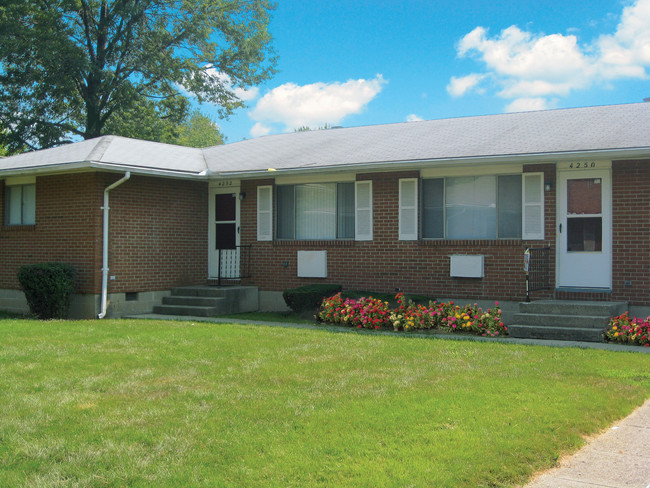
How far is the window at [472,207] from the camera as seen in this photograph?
41.3 feet

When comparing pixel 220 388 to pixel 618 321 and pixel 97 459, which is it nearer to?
pixel 97 459

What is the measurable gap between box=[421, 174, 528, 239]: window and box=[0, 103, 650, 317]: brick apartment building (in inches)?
1.0

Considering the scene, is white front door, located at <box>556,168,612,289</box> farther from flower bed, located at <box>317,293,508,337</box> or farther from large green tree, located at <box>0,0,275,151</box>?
large green tree, located at <box>0,0,275,151</box>

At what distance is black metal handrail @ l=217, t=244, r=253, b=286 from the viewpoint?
15.1m

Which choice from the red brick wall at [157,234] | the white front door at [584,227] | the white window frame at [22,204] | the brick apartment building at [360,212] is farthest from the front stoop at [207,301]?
the white front door at [584,227]

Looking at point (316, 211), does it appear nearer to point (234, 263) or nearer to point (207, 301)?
point (234, 263)

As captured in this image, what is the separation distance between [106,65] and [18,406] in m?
23.2

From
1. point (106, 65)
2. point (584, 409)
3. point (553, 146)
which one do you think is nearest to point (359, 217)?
point (553, 146)

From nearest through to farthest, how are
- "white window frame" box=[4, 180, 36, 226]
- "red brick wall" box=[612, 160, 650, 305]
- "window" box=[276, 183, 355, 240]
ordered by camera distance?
"red brick wall" box=[612, 160, 650, 305] → "window" box=[276, 183, 355, 240] → "white window frame" box=[4, 180, 36, 226]

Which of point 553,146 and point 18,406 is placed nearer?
point 18,406

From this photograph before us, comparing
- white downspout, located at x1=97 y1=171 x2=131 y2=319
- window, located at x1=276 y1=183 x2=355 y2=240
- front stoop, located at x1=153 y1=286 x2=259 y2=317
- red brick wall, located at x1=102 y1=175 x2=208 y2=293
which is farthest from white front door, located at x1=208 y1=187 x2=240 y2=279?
white downspout, located at x1=97 y1=171 x2=131 y2=319

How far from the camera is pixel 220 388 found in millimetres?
6809

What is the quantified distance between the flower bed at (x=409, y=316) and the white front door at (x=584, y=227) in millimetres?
1577

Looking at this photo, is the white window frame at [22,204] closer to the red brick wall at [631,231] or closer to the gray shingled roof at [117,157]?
the gray shingled roof at [117,157]
